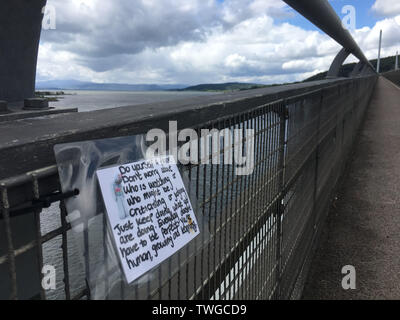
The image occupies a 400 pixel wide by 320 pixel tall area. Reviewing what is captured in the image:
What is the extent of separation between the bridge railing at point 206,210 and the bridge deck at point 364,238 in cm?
37

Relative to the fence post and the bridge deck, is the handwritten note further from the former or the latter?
the bridge deck

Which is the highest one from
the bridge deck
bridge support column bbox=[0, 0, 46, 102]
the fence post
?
bridge support column bbox=[0, 0, 46, 102]

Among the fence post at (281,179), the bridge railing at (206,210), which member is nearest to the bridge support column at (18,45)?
the bridge railing at (206,210)

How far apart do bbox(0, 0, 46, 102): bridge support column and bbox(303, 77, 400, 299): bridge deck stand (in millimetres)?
3278

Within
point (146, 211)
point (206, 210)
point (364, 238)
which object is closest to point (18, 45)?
point (206, 210)

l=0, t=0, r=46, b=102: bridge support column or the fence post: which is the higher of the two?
l=0, t=0, r=46, b=102: bridge support column

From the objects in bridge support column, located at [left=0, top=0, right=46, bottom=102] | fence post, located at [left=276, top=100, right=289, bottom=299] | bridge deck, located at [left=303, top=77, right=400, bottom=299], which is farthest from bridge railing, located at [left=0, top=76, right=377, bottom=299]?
bridge support column, located at [left=0, top=0, right=46, bottom=102]

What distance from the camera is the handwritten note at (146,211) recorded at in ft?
3.85

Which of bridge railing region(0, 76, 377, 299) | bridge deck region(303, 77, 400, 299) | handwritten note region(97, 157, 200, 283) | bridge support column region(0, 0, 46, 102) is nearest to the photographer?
bridge railing region(0, 76, 377, 299)

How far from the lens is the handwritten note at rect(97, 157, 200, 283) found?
1.17 meters

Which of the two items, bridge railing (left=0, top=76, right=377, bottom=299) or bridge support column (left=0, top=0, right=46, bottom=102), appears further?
bridge support column (left=0, top=0, right=46, bottom=102)

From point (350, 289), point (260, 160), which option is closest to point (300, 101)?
point (260, 160)

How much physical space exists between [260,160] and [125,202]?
1289 mm

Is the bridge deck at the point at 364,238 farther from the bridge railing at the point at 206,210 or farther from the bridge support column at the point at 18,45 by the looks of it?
the bridge support column at the point at 18,45
